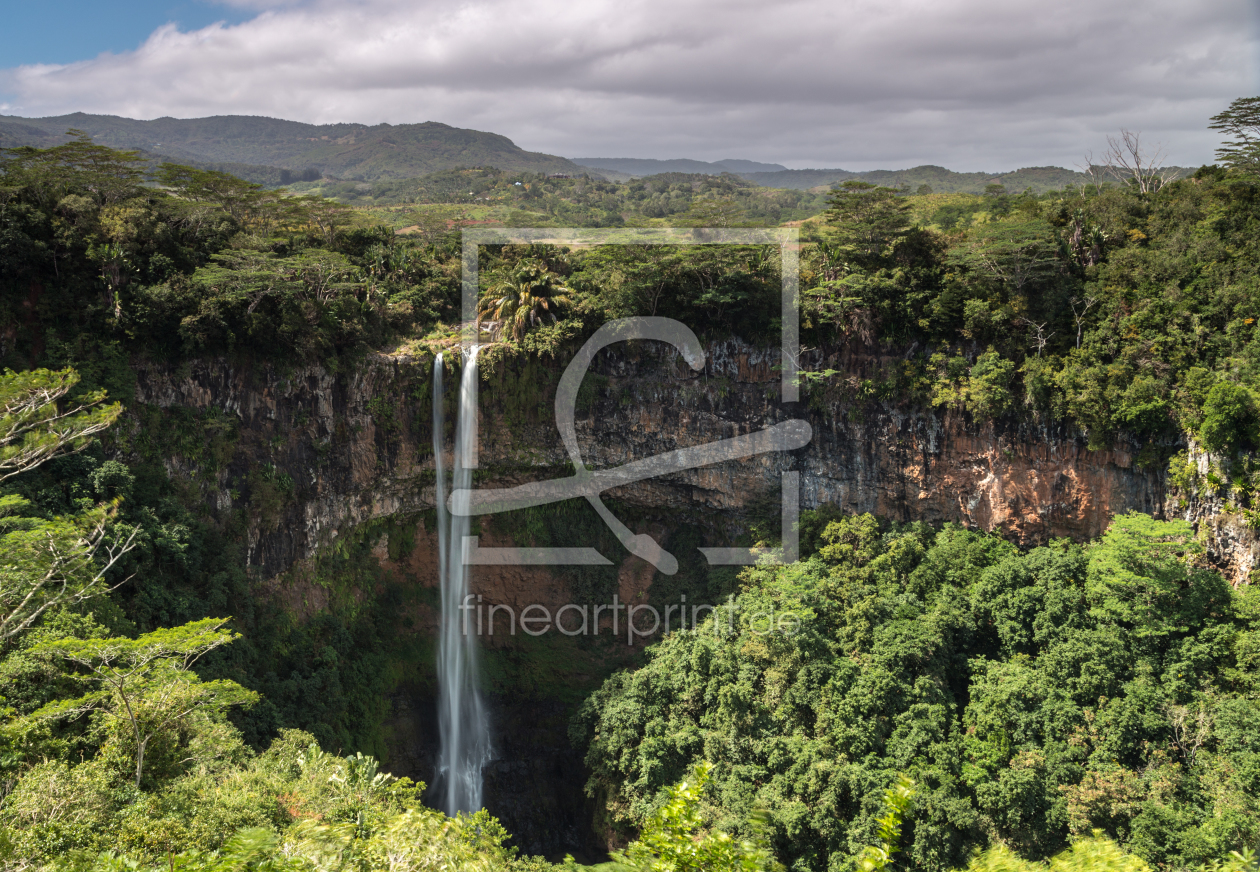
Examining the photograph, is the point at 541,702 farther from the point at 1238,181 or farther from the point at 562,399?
the point at 1238,181

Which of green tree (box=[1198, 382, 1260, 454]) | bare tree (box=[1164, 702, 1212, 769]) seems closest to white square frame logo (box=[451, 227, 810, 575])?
bare tree (box=[1164, 702, 1212, 769])

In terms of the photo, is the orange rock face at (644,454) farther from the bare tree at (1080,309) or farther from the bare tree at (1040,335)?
Result: the bare tree at (1080,309)

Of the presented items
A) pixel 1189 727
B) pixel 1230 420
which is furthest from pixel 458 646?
pixel 1230 420

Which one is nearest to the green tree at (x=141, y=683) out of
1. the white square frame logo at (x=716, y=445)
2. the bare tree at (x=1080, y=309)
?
the white square frame logo at (x=716, y=445)

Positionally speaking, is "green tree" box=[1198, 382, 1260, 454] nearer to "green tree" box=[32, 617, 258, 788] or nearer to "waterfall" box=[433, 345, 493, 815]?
"waterfall" box=[433, 345, 493, 815]

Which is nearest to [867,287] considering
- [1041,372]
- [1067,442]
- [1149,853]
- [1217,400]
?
[1041,372]

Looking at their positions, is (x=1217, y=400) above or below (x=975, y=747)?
above
